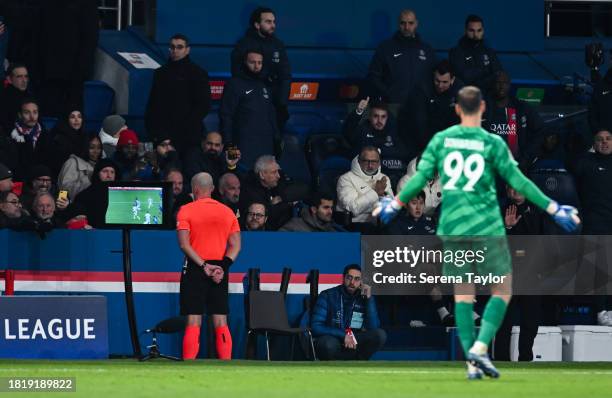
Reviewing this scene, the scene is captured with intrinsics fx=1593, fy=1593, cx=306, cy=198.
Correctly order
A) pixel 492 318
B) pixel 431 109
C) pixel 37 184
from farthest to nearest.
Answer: pixel 431 109, pixel 37 184, pixel 492 318

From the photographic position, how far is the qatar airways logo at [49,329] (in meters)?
15.3

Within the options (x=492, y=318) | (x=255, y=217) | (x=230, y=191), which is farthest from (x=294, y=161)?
(x=492, y=318)

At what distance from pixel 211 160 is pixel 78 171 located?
1.53m

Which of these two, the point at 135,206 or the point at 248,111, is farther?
the point at 248,111

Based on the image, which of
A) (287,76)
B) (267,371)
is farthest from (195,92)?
(267,371)

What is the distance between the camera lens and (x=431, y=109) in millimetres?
19453

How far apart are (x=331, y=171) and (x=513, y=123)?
231 cm

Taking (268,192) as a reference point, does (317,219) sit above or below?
below

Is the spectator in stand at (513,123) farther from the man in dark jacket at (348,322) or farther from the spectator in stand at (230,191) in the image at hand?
the spectator in stand at (230,191)

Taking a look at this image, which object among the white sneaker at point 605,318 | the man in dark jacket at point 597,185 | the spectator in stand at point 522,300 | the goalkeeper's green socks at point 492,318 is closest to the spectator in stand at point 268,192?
the spectator in stand at point 522,300

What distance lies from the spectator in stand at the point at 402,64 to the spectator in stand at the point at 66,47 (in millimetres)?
3515

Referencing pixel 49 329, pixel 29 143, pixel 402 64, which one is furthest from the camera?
pixel 402 64
